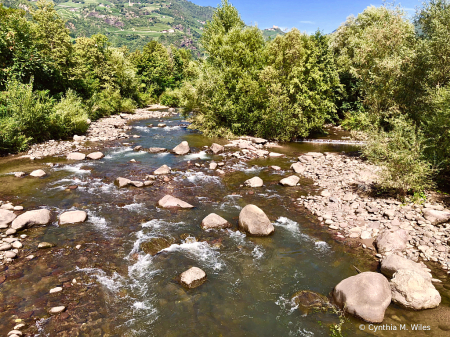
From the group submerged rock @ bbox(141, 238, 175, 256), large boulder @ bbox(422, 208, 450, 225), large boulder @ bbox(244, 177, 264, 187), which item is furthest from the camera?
large boulder @ bbox(244, 177, 264, 187)

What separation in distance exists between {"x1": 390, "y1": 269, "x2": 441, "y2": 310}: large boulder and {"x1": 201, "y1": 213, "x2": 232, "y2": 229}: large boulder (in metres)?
7.41

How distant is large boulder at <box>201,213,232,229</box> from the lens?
43.4ft

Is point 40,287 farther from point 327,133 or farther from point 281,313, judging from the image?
point 327,133

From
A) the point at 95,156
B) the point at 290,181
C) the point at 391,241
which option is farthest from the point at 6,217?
the point at 391,241

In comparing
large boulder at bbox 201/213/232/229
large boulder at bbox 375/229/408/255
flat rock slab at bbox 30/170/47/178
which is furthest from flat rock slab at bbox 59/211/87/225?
large boulder at bbox 375/229/408/255

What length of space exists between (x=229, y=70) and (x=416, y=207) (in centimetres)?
2543

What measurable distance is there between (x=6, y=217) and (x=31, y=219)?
52.4 inches

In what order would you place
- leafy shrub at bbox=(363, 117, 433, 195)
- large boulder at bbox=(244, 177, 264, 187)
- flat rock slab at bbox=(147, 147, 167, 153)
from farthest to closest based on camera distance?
flat rock slab at bbox=(147, 147, 167, 153) → large boulder at bbox=(244, 177, 264, 187) → leafy shrub at bbox=(363, 117, 433, 195)

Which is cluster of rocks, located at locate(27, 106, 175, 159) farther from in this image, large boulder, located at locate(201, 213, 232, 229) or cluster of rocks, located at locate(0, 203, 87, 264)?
large boulder, located at locate(201, 213, 232, 229)

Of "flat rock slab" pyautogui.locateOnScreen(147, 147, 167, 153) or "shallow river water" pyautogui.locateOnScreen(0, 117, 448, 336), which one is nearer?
"shallow river water" pyautogui.locateOnScreen(0, 117, 448, 336)

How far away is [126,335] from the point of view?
7516mm

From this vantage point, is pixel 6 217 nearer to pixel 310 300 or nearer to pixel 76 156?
pixel 76 156

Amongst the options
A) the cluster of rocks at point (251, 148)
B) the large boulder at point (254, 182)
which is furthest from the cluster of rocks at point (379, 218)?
the cluster of rocks at point (251, 148)

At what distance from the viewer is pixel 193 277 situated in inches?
381
